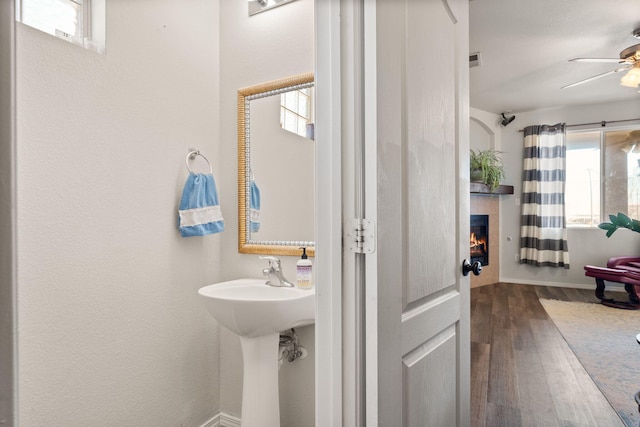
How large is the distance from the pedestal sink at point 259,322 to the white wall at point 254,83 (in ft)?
0.49

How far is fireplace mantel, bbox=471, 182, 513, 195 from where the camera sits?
4.82 meters

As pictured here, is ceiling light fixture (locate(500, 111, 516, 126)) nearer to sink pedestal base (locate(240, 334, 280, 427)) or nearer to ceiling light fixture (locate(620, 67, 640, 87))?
ceiling light fixture (locate(620, 67, 640, 87))

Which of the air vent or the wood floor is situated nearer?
the wood floor

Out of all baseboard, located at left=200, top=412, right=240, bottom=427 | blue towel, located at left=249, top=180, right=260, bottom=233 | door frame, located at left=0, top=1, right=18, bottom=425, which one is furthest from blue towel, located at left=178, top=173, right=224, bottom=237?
door frame, located at left=0, top=1, right=18, bottom=425

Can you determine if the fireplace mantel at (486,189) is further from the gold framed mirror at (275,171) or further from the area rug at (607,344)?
the gold framed mirror at (275,171)

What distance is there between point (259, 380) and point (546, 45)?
3747mm

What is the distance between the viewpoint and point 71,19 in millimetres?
1463

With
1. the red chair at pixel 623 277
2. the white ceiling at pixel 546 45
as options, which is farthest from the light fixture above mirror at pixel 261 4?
the red chair at pixel 623 277

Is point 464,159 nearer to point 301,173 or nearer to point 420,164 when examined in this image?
point 420,164

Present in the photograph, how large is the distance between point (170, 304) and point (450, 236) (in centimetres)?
132

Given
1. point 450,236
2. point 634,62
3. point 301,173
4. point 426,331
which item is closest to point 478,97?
point 634,62

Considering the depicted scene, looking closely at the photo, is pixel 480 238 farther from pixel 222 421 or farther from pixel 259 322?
pixel 259 322

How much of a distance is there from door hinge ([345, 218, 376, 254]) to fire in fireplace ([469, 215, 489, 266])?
16.0 feet

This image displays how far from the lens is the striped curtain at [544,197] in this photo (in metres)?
5.29
